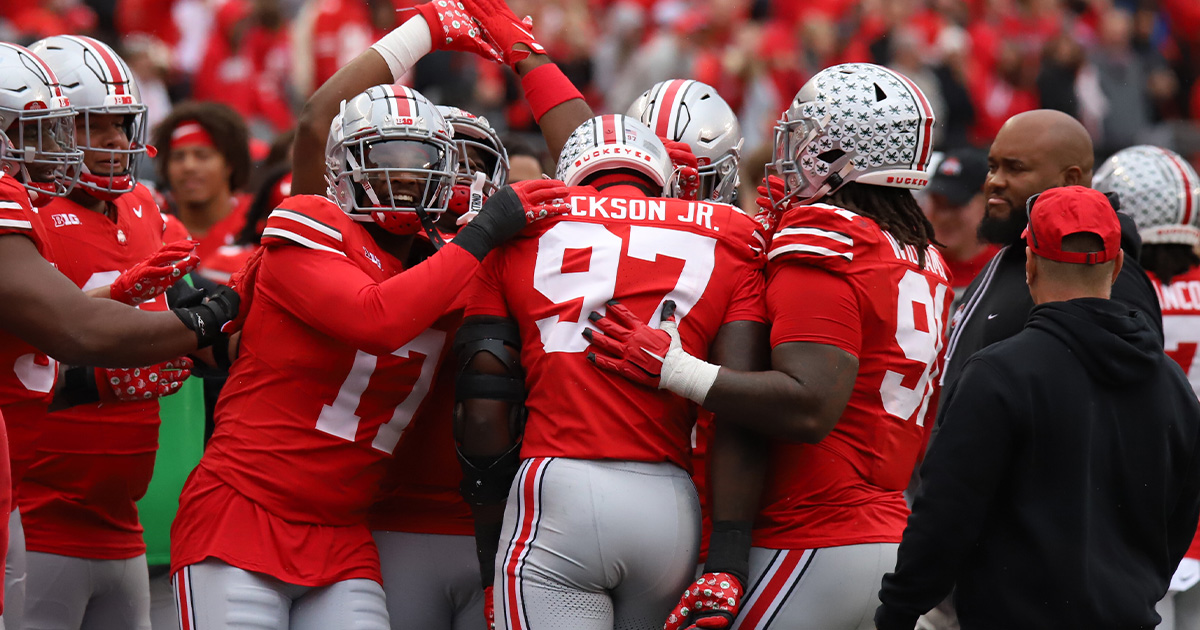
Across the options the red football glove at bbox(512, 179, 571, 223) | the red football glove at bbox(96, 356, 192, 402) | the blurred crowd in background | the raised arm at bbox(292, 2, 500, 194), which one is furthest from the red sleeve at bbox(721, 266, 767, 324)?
the blurred crowd in background

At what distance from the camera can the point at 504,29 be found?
4879 mm

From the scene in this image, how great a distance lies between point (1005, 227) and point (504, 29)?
198cm

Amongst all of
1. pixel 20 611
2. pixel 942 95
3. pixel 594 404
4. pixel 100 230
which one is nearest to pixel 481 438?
pixel 594 404

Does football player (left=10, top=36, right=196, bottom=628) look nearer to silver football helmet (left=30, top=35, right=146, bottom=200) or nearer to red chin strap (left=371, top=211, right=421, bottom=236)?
silver football helmet (left=30, top=35, right=146, bottom=200)

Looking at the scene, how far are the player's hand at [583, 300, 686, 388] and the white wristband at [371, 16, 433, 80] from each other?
1.56 m

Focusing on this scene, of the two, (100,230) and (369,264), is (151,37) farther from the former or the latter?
(369,264)

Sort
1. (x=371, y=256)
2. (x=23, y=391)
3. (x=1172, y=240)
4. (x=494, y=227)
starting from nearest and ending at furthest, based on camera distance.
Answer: (x=494, y=227), (x=371, y=256), (x=23, y=391), (x=1172, y=240)

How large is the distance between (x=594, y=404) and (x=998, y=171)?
2.11 meters

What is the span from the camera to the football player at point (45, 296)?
3688 mm

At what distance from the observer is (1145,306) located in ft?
13.8

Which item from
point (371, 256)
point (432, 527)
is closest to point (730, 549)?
point (432, 527)

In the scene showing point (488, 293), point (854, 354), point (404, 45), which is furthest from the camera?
point (404, 45)

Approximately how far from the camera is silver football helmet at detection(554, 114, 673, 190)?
3818mm

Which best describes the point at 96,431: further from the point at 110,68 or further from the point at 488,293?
the point at 488,293
